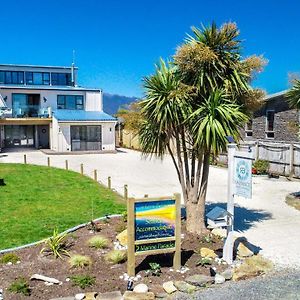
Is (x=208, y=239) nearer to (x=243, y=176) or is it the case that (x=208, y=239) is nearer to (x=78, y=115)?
(x=243, y=176)

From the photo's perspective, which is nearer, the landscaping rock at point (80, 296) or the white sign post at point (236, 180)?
the landscaping rock at point (80, 296)

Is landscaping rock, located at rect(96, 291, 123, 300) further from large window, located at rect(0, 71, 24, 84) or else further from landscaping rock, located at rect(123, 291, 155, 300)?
large window, located at rect(0, 71, 24, 84)

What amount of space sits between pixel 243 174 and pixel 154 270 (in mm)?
2681

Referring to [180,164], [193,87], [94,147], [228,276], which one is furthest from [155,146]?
[94,147]

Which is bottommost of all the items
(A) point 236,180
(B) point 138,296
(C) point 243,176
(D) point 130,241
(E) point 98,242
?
(B) point 138,296

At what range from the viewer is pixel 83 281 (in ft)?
22.9

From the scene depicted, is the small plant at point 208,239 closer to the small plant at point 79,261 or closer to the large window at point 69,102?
the small plant at point 79,261

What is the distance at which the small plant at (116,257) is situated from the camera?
7.96 meters

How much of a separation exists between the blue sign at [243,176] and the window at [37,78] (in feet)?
127

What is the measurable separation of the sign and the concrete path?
173cm

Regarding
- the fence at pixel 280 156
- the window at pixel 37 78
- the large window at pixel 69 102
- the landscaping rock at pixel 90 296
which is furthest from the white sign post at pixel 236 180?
the window at pixel 37 78

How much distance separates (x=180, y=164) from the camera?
10391 millimetres

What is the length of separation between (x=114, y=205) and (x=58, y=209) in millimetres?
1896

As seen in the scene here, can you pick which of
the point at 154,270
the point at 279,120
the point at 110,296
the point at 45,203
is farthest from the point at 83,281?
the point at 279,120
